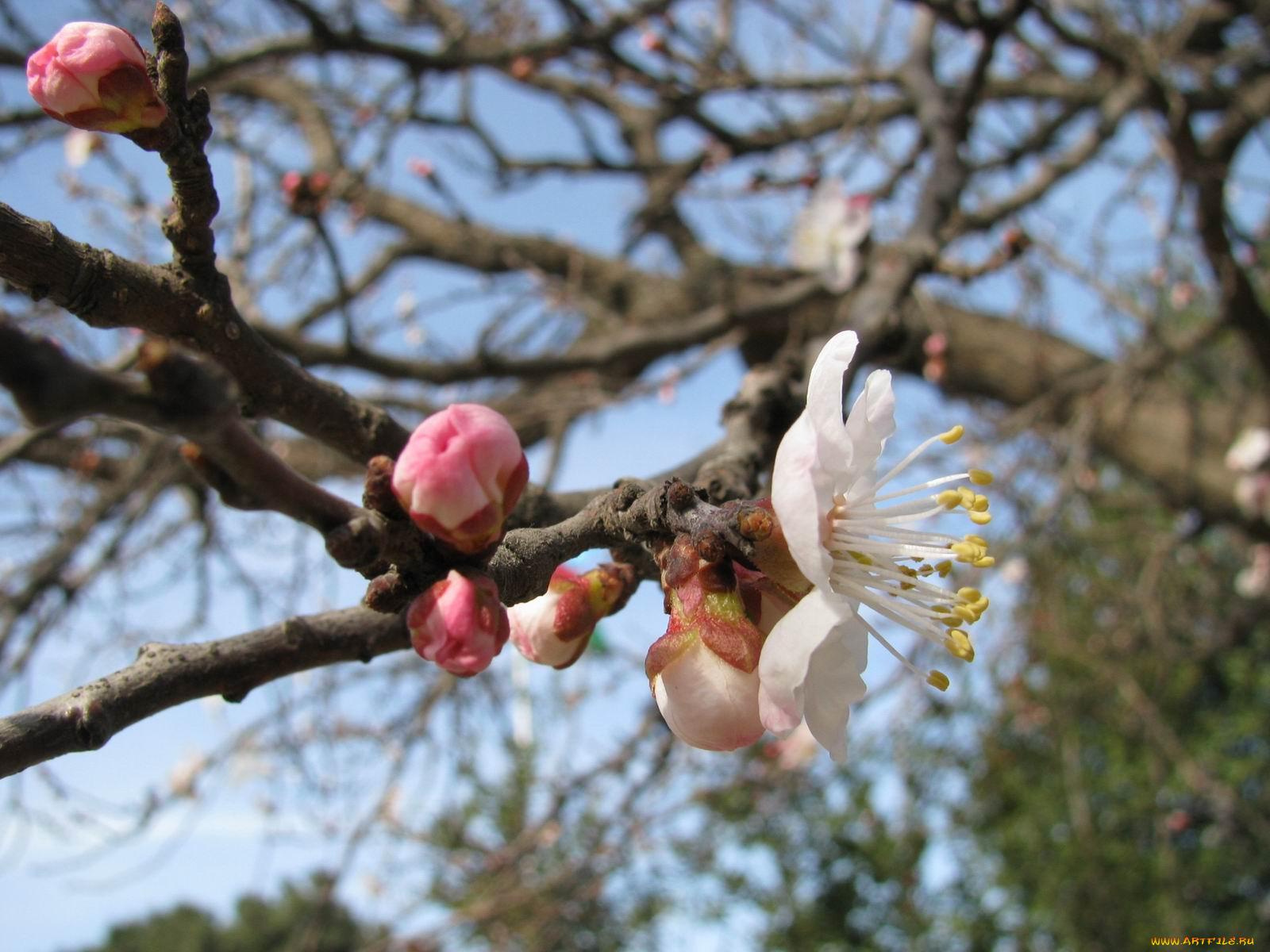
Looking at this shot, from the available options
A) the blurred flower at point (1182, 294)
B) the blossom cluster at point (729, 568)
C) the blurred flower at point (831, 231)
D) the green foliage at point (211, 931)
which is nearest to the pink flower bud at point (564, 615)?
the blossom cluster at point (729, 568)

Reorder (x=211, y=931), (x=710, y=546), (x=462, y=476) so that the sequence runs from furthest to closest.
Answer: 1. (x=211, y=931)
2. (x=710, y=546)
3. (x=462, y=476)

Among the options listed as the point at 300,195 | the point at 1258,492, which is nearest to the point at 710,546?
the point at 300,195

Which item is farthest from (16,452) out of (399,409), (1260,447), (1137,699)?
(1260,447)

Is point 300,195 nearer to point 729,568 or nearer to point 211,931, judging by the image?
point 729,568

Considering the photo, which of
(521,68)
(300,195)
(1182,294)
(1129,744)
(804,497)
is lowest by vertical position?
(804,497)

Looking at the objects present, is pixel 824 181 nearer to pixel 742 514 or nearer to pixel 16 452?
pixel 16 452

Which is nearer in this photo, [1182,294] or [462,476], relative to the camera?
[462,476]

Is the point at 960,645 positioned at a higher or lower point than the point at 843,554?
lower
